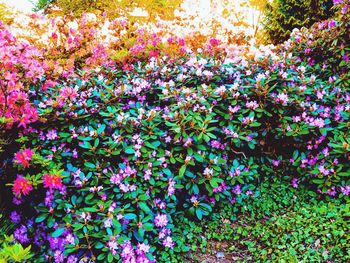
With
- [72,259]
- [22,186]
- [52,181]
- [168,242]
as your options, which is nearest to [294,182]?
[168,242]

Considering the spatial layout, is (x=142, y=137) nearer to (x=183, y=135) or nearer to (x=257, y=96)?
(x=183, y=135)

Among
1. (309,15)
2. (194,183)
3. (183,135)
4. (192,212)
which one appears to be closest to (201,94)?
(183,135)

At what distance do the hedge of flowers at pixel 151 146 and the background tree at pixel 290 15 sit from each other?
11.7 ft

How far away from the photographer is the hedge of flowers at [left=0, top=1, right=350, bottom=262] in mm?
2434

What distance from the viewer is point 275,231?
2811 millimetres

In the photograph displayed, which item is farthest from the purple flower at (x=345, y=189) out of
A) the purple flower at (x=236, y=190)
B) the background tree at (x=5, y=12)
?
the background tree at (x=5, y=12)

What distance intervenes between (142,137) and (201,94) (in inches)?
27.0

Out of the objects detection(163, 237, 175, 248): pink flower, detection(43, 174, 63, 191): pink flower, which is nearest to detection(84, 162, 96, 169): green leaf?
detection(43, 174, 63, 191): pink flower

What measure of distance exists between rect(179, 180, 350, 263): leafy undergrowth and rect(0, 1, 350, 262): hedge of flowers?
12cm

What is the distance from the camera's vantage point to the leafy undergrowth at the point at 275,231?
8.54ft

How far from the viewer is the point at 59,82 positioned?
3.60m

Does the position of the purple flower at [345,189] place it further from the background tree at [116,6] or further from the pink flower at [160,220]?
the background tree at [116,6]

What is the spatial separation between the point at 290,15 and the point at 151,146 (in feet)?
18.0

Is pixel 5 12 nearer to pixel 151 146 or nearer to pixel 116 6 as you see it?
pixel 116 6
